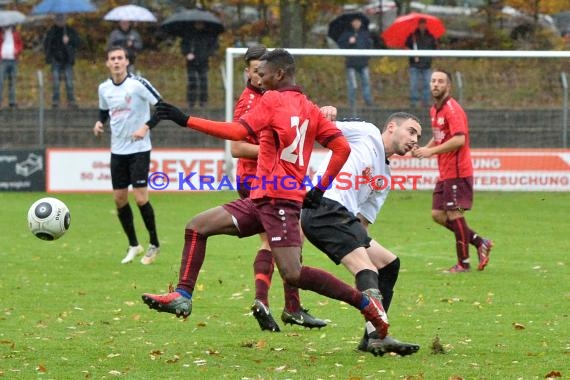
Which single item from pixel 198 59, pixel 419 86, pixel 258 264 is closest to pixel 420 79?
pixel 419 86

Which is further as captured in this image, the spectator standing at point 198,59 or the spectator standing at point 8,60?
the spectator standing at point 8,60

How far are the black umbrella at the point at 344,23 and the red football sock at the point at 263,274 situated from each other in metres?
15.3

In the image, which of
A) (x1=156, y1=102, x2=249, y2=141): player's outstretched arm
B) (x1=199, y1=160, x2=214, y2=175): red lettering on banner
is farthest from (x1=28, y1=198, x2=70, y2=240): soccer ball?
(x1=199, y1=160, x2=214, y2=175): red lettering on banner

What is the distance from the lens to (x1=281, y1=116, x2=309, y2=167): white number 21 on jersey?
25.6ft

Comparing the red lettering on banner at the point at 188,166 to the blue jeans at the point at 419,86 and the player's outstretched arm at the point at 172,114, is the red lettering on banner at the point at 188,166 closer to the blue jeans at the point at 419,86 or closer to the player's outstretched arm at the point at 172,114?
the blue jeans at the point at 419,86

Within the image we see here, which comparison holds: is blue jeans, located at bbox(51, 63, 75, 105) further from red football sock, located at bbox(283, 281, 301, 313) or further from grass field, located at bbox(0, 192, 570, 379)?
red football sock, located at bbox(283, 281, 301, 313)

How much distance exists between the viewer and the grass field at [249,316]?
24.7ft

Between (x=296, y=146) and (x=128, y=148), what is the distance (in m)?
5.87

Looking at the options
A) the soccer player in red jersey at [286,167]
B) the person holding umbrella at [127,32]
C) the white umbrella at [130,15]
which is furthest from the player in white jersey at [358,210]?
the white umbrella at [130,15]

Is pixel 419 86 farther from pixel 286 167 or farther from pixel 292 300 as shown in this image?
pixel 286 167

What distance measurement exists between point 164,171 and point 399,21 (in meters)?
6.53

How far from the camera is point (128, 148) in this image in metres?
13.4

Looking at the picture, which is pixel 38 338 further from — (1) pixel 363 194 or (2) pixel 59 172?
(2) pixel 59 172

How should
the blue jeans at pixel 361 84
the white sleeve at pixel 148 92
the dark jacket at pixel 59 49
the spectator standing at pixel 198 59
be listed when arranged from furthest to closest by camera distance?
the dark jacket at pixel 59 49
the spectator standing at pixel 198 59
the blue jeans at pixel 361 84
the white sleeve at pixel 148 92
